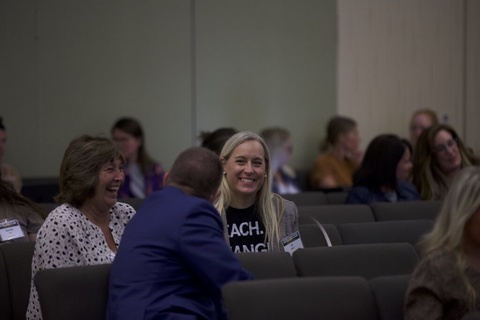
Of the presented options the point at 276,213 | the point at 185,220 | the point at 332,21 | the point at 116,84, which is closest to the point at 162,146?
the point at 116,84

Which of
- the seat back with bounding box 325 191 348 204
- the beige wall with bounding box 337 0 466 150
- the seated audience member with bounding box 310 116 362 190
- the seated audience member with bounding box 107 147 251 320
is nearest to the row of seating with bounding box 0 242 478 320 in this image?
the seated audience member with bounding box 107 147 251 320

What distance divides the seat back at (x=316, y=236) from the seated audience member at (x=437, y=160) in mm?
2040

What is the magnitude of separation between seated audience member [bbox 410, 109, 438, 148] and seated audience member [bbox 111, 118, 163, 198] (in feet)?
9.28

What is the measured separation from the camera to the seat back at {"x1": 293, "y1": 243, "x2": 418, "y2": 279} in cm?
425

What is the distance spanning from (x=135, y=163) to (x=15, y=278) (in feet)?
12.9

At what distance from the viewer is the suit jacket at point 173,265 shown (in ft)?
11.8

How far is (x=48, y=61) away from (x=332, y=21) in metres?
3.22

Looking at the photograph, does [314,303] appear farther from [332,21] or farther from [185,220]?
[332,21]

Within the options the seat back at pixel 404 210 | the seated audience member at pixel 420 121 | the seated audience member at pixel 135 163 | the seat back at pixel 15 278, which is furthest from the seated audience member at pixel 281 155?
the seat back at pixel 15 278

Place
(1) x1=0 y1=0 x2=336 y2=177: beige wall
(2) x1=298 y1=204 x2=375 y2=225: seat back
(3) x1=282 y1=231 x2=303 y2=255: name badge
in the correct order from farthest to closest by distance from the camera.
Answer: (1) x1=0 y1=0 x2=336 y2=177: beige wall < (2) x1=298 y1=204 x2=375 y2=225: seat back < (3) x1=282 y1=231 x2=303 y2=255: name badge

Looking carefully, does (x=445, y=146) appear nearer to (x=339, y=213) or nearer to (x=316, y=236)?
(x=339, y=213)

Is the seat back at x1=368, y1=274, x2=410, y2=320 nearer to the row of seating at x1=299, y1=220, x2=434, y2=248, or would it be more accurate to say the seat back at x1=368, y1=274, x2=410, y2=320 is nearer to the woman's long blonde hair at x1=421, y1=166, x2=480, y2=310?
the woman's long blonde hair at x1=421, y1=166, x2=480, y2=310

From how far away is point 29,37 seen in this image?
8.41 m

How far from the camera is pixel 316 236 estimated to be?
17.3 feet
